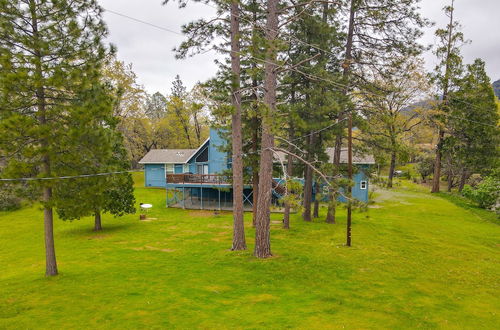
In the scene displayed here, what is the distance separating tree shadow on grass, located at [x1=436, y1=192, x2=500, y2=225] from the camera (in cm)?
2095

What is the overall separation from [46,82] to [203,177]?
17.7m

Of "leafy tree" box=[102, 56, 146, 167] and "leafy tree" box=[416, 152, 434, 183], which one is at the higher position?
"leafy tree" box=[102, 56, 146, 167]

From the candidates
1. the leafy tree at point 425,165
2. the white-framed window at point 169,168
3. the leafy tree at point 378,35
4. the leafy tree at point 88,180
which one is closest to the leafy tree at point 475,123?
the leafy tree at point 425,165

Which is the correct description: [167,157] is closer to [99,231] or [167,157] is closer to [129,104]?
[129,104]

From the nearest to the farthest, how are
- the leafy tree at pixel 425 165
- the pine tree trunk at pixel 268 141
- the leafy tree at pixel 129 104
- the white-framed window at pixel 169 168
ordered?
the pine tree trunk at pixel 268 141
the leafy tree at pixel 129 104
the white-framed window at pixel 169 168
the leafy tree at pixel 425 165

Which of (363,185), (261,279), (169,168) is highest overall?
(169,168)

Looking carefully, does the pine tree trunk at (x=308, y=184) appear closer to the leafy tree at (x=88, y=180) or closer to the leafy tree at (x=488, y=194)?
the leafy tree at (x=88, y=180)

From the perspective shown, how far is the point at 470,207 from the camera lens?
24312mm

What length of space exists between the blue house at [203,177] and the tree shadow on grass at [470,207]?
7375 millimetres

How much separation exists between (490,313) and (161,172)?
34348 millimetres

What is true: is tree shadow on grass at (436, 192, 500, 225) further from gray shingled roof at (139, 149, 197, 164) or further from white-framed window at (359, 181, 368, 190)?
gray shingled roof at (139, 149, 197, 164)

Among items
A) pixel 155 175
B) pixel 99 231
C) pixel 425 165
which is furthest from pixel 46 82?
pixel 425 165

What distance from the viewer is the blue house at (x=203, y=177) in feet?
85.5

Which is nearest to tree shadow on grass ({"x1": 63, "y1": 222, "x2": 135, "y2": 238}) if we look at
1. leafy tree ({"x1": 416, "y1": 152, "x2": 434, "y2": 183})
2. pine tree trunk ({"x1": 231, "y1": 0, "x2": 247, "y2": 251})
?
pine tree trunk ({"x1": 231, "y1": 0, "x2": 247, "y2": 251})
